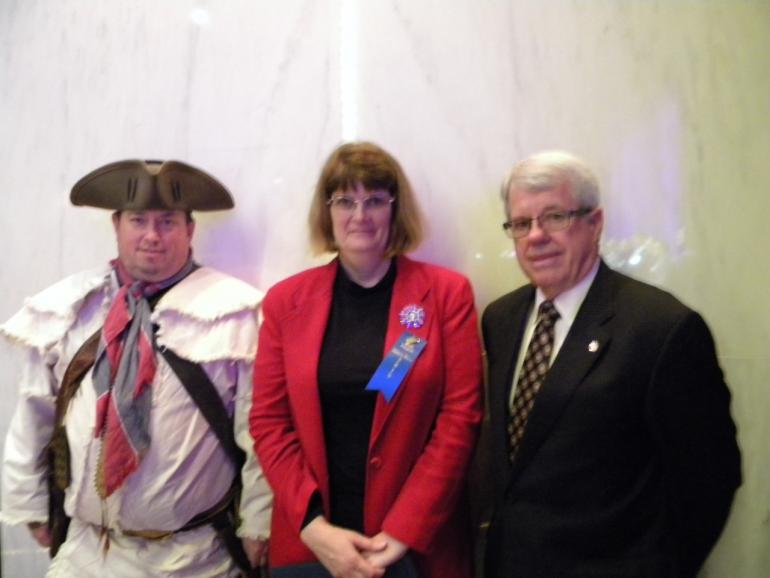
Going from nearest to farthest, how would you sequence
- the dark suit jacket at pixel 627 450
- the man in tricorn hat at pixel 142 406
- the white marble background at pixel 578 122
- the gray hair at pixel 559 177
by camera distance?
the dark suit jacket at pixel 627 450, the gray hair at pixel 559 177, the man in tricorn hat at pixel 142 406, the white marble background at pixel 578 122

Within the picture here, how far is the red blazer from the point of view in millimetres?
1383

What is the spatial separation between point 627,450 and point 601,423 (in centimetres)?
10

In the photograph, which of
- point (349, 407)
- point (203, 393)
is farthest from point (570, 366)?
point (203, 393)

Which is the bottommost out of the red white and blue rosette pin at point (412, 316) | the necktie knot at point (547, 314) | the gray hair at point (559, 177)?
the red white and blue rosette pin at point (412, 316)

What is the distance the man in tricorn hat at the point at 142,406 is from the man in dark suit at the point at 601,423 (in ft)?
2.55

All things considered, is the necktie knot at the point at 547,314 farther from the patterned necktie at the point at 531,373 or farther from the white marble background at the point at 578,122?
the white marble background at the point at 578,122

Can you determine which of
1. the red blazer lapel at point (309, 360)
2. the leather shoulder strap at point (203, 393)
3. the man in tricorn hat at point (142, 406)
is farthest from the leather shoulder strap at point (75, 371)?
the red blazer lapel at point (309, 360)

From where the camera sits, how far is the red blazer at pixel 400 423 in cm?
138

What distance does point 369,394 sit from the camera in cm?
142

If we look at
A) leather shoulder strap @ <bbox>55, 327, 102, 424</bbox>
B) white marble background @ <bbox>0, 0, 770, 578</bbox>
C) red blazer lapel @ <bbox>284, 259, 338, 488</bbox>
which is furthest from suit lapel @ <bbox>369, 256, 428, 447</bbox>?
leather shoulder strap @ <bbox>55, 327, 102, 424</bbox>

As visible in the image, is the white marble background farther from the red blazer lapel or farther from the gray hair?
the gray hair

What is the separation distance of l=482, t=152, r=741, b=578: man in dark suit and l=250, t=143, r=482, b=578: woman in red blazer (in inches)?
6.7

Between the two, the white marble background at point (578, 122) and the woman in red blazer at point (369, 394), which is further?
the white marble background at point (578, 122)

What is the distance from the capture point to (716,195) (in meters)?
1.89
